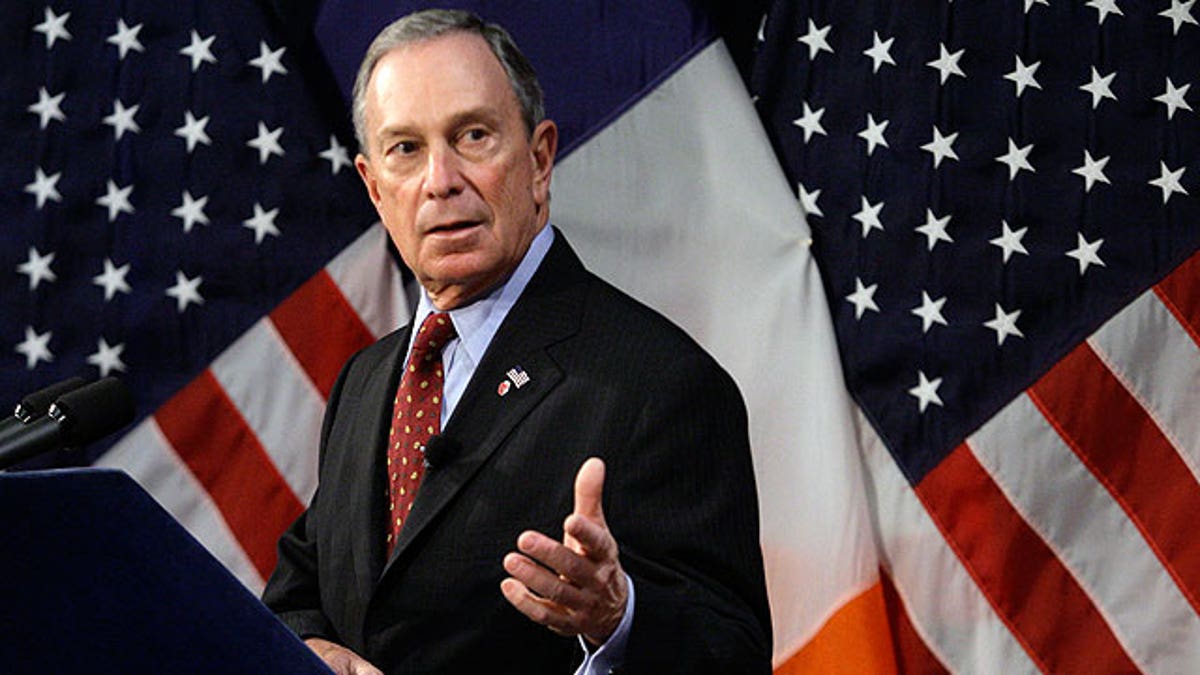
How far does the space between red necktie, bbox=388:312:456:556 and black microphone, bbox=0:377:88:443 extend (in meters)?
0.52

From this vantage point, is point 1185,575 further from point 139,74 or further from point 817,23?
point 139,74

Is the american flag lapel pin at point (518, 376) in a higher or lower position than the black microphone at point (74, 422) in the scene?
lower

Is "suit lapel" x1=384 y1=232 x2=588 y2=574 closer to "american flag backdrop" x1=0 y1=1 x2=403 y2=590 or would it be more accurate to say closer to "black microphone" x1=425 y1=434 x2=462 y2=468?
"black microphone" x1=425 y1=434 x2=462 y2=468

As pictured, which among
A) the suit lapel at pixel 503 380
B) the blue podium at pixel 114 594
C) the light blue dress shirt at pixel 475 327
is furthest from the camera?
the light blue dress shirt at pixel 475 327

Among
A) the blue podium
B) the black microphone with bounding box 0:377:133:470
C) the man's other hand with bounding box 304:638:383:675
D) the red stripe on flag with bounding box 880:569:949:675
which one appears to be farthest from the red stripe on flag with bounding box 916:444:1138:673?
the blue podium

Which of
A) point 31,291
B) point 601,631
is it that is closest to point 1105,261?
point 601,631

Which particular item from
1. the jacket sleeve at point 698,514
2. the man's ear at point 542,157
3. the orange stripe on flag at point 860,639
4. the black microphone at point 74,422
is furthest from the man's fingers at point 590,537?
the orange stripe on flag at point 860,639

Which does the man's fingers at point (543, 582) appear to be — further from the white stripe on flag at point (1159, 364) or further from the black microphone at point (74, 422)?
the white stripe on flag at point (1159, 364)

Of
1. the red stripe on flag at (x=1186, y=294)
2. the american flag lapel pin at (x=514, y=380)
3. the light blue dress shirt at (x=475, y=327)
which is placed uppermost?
the light blue dress shirt at (x=475, y=327)

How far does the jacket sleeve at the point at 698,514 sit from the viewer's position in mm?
1702

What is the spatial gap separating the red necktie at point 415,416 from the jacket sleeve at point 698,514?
0.26m

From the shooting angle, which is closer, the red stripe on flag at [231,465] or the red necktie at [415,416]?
the red necktie at [415,416]

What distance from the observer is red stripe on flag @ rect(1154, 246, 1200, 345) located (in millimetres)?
2521

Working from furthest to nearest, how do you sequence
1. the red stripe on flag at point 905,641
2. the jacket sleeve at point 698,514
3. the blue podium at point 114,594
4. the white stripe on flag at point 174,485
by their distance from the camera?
the white stripe on flag at point 174,485 < the red stripe on flag at point 905,641 < the jacket sleeve at point 698,514 < the blue podium at point 114,594
